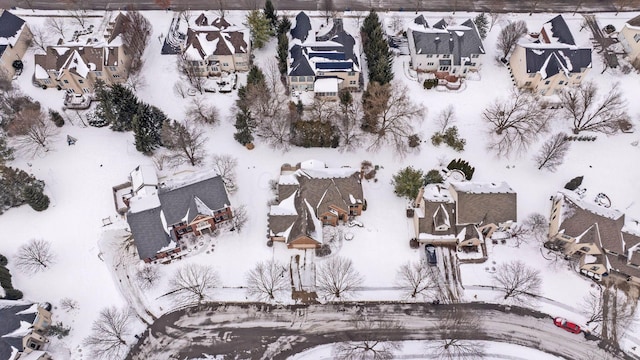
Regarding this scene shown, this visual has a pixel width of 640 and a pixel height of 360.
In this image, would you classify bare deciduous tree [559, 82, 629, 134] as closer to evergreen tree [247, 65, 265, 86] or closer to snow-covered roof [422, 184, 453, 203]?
snow-covered roof [422, 184, 453, 203]

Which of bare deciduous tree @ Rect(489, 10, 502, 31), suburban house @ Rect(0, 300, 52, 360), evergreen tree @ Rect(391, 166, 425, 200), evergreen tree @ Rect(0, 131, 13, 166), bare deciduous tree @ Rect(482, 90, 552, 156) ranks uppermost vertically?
bare deciduous tree @ Rect(489, 10, 502, 31)

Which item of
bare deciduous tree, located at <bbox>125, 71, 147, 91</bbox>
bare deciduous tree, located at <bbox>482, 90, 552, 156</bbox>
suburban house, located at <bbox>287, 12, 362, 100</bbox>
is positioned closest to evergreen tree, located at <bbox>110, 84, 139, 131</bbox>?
bare deciduous tree, located at <bbox>125, 71, 147, 91</bbox>

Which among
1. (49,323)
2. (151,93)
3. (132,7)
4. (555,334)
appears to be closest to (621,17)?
(555,334)

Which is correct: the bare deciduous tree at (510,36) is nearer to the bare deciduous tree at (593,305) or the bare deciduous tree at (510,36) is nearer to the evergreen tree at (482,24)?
the evergreen tree at (482,24)

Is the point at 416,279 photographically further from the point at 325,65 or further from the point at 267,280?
the point at 325,65

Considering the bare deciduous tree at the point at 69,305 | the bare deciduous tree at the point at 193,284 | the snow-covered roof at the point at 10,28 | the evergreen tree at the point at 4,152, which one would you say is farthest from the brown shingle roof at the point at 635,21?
the snow-covered roof at the point at 10,28

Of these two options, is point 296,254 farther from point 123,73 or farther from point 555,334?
point 123,73
